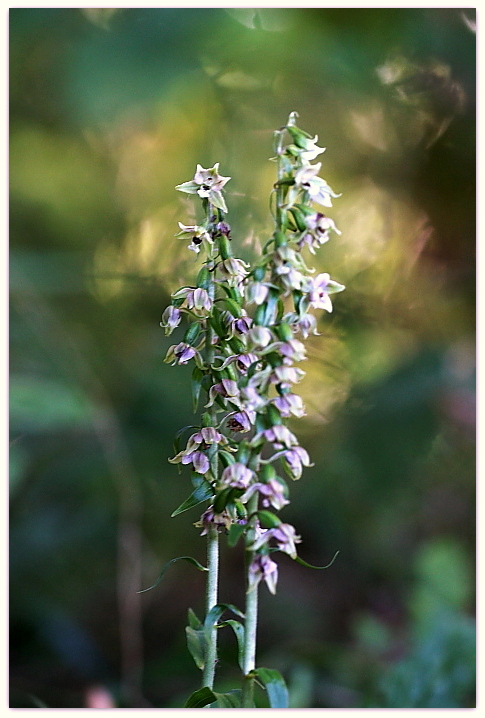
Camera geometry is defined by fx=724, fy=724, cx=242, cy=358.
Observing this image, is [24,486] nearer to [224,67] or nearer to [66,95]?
[66,95]

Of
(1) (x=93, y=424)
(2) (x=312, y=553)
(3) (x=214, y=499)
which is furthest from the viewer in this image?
(2) (x=312, y=553)

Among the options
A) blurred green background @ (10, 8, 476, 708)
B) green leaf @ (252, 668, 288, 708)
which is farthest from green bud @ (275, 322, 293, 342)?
blurred green background @ (10, 8, 476, 708)

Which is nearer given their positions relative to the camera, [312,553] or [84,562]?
[84,562]

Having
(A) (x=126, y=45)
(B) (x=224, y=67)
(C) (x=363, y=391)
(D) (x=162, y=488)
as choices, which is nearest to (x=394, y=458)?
(C) (x=363, y=391)

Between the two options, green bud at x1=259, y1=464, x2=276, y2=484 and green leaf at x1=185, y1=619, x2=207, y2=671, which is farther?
green leaf at x1=185, y1=619, x2=207, y2=671

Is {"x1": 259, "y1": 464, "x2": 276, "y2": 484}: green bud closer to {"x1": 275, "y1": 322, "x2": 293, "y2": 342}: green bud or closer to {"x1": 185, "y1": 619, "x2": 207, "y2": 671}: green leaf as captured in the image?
{"x1": 275, "y1": 322, "x2": 293, "y2": 342}: green bud

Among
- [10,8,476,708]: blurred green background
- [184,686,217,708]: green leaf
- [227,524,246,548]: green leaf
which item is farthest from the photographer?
[10,8,476,708]: blurred green background

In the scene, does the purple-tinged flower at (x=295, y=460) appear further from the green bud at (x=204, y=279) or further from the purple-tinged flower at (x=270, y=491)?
the green bud at (x=204, y=279)
